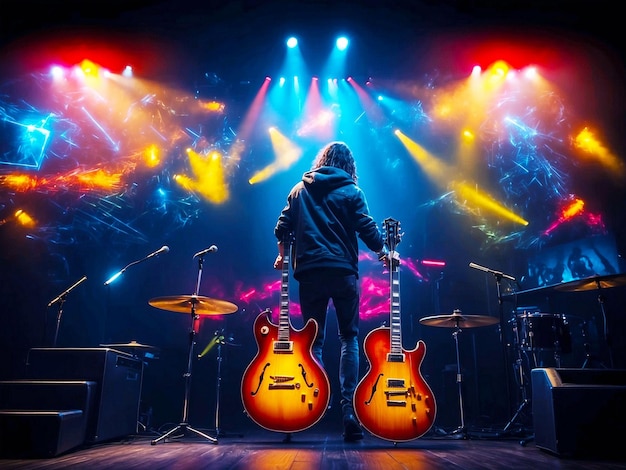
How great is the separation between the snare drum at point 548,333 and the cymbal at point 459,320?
33 centimetres

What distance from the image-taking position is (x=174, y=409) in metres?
5.33

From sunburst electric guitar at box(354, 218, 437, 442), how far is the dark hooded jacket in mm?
606

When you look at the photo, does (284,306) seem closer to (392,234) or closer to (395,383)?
(395,383)

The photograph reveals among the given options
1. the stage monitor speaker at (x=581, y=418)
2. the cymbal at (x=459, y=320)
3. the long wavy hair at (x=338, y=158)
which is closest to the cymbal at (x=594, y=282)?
the cymbal at (x=459, y=320)

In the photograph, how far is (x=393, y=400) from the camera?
299cm

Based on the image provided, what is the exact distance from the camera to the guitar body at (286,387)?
9.76ft

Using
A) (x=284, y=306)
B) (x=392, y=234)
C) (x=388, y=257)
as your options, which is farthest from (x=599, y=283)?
(x=284, y=306)

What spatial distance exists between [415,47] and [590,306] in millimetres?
4372

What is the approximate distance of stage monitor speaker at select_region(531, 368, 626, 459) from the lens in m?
2.59

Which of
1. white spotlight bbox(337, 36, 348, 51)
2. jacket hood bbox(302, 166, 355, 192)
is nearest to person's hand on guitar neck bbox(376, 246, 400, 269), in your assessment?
jacket hood bbox(302, 166, 355, 192)

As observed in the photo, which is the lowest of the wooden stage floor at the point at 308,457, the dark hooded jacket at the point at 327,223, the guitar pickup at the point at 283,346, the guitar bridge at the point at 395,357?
the wooden stage floor at the point at 308,457

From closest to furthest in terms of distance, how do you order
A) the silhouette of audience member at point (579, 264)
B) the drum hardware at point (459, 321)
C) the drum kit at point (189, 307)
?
the drum kit at point (189, 307) → the drum hardware at point (459, 321) → the silhouette of audience member at point (579, 264)

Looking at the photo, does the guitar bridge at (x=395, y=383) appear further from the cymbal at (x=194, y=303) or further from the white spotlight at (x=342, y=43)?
the white spotlight at (x=342, y=43)

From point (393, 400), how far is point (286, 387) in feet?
2.39
